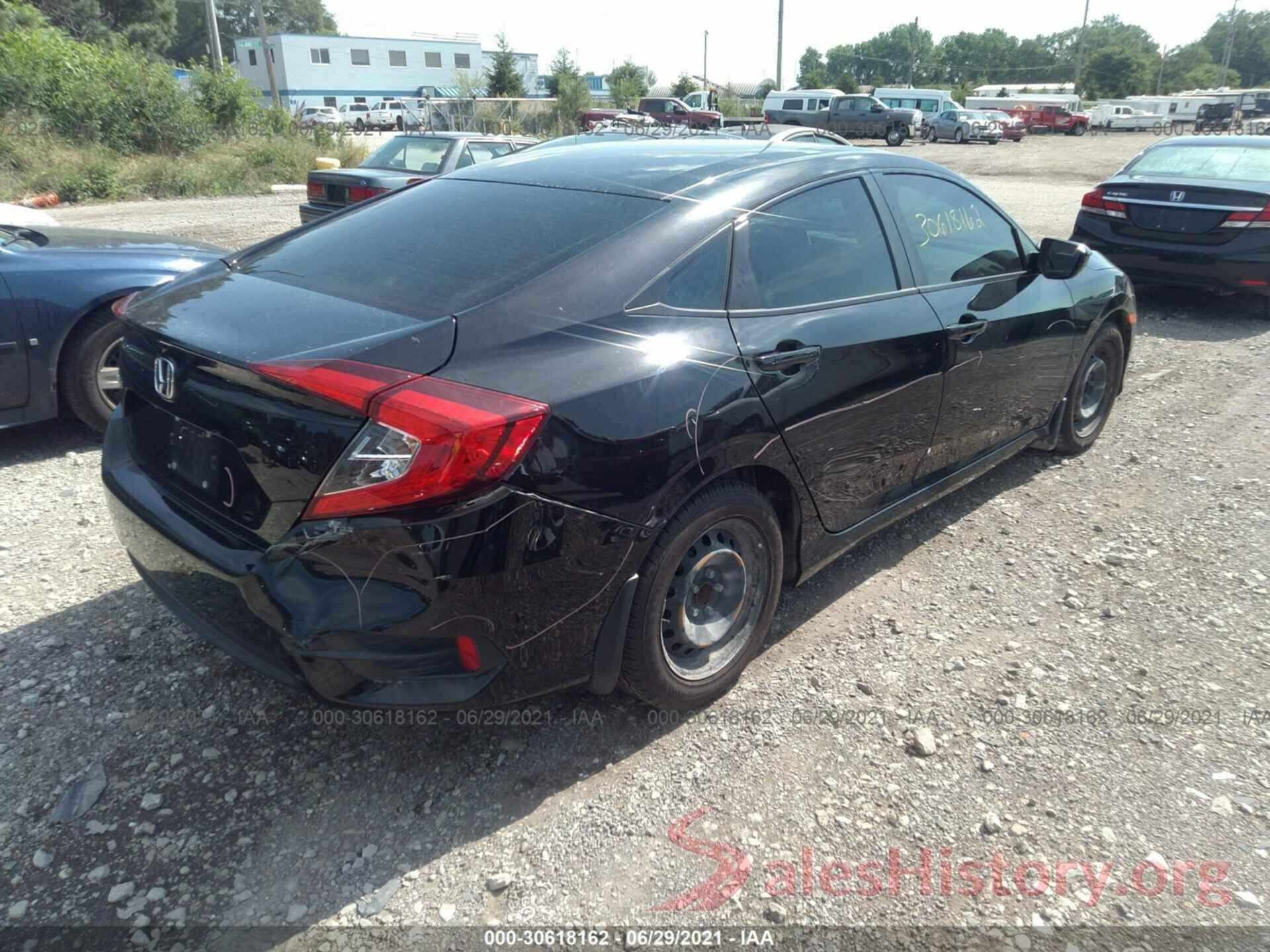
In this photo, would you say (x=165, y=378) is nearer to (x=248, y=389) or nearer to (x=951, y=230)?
(x=248, y=389)

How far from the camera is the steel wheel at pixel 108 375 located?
15.2 feet

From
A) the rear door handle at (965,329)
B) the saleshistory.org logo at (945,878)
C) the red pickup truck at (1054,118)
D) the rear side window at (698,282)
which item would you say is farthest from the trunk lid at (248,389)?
the red pickup truck at (1054,118)

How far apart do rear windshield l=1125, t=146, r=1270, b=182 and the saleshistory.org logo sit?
25.5 ft

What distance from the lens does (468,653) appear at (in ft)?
7.30

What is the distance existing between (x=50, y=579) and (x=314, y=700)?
1979 mm

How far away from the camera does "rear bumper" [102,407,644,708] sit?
2.11 metres

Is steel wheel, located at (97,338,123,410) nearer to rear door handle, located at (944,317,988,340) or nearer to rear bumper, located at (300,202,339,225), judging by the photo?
rear door handle, located at (944,317,988,340)

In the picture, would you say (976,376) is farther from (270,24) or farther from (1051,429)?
(270,24)

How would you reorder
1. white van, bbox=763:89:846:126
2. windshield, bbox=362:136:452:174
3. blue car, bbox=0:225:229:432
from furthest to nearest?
white van, bbox=763:89:846:126 < windshield, bbox=362:136:452:174 < blue car, bbox=0:225:229:432

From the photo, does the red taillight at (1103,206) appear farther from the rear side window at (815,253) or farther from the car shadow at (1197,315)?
the rear side window at (815,253)

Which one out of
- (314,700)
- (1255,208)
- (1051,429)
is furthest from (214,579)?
(1255,208)

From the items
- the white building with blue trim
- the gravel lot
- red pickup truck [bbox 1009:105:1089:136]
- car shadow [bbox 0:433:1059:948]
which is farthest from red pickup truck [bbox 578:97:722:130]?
car shadow [bbox 0:433:1059:948]

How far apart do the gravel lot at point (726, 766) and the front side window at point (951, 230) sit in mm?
1222

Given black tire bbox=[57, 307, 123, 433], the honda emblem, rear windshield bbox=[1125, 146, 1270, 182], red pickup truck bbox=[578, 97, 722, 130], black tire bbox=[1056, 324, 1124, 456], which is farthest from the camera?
red pickup truck bbox=[578, 97, 722, 130]
